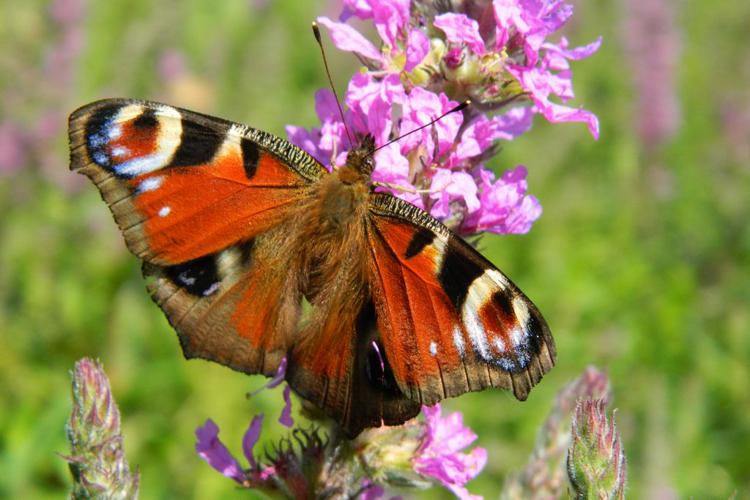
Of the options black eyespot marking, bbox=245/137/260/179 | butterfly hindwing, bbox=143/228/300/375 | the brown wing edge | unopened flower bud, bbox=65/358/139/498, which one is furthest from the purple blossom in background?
unopened flower bud, bbox=65/358/139/498

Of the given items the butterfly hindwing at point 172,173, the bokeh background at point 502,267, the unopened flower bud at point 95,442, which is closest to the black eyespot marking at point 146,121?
the butterfly hindwing at point 172,173

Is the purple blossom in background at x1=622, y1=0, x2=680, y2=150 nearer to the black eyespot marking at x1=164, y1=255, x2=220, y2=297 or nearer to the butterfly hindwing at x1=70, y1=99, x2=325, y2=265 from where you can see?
the butterfly hindwing at x1=70, y1=99, x2=325, y2=265

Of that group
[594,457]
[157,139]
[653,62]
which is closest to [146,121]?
[157,139]

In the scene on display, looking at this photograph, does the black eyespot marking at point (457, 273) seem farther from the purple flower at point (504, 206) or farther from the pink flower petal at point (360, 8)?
the pink flower petal at point (360, 8)

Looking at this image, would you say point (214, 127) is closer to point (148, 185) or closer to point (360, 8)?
point (148, 185)

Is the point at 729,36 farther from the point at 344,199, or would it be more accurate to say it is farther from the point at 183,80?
the point at 344,199

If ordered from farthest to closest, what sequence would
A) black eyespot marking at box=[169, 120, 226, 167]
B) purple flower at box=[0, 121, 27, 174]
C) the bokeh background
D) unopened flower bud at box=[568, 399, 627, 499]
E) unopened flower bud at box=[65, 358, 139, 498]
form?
1. purple flower at box=[0, 121, 27, 174]
2. the bokeh background
3. black eyespot marking at box=[169, 120, 226, 167]
4. unopened flower bud at box=[65, 358, 139, 498]
5. unopened flower bud at box=[568, 399, 627, 499]

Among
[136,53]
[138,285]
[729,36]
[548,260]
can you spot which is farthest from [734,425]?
[729,36]
